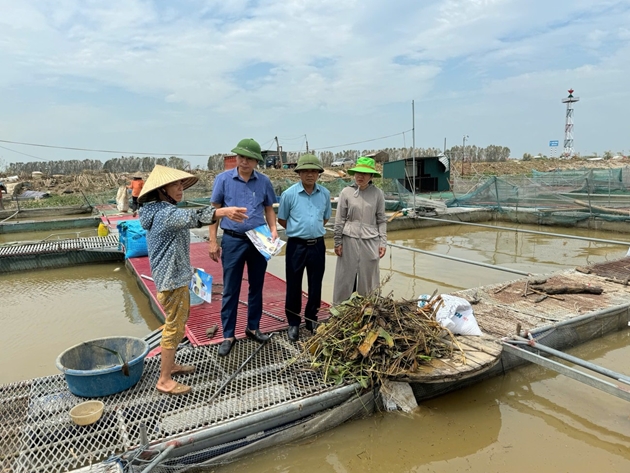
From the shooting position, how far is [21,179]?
23297mm

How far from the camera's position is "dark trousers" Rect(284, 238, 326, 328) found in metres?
3.16

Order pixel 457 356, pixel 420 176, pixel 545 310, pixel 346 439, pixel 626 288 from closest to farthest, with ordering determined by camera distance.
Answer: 1. pixel 346 439
2. pixel 457 356
3. pixel 545 310
4. pixel 626 288
5. pixel 420 176

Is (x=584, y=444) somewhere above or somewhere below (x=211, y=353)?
below

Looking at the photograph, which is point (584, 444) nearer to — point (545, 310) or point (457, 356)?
point (457, 356)

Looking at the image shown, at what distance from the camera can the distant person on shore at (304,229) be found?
10.3 ft

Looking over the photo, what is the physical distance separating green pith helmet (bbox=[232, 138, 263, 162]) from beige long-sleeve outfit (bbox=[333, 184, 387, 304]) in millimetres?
799

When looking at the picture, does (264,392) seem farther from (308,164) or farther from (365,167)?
(365,167)

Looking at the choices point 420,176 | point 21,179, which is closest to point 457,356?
point 420,176

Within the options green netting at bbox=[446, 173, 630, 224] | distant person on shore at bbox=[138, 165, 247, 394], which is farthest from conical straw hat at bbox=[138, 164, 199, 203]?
green netting at bbox=[446, 173, 630, 224]

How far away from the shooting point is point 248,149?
284 centimetres

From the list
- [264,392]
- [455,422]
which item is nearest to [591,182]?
[455,422]

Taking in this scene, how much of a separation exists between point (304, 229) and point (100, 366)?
161 cm

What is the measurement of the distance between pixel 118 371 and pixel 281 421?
97 cm

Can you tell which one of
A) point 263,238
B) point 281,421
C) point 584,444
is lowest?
point 584,444
